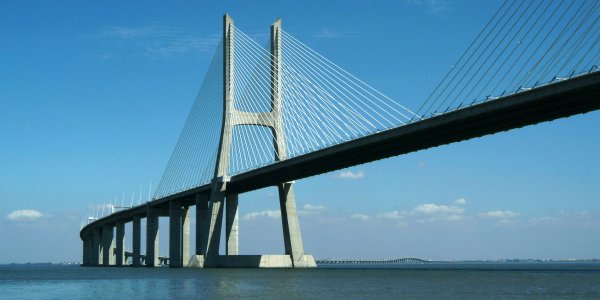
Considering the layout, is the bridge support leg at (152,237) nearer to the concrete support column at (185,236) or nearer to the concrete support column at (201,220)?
the concrete support column at (185,236)

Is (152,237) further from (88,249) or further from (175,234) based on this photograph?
(88,249)

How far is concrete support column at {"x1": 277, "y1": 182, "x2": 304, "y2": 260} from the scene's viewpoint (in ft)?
217

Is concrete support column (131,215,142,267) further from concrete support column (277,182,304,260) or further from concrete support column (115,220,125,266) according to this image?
concrete support column (277,182,304,260)

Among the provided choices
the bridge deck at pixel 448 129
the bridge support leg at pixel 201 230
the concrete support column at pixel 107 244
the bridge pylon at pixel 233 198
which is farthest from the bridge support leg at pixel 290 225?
the concrete support column at pixel 107 244

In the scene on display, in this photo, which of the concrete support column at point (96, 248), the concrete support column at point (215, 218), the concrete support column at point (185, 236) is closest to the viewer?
the concrete support column at point (215, 218)

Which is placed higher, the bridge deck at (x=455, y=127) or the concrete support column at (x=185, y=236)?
the bridge deck at (x=455, y=127)

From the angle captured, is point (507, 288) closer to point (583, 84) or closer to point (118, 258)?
point (583, 84)

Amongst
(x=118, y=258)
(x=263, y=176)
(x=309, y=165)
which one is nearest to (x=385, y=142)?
(x=309, y=165)

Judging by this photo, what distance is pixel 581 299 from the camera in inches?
1225

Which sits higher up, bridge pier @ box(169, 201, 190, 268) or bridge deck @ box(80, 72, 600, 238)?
bridge deck @ box(80, 72, 600, 238)

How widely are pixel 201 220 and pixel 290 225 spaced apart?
34.0 ft

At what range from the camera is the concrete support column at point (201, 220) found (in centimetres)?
7194

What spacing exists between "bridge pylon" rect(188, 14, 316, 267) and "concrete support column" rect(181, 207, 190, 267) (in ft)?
30.4

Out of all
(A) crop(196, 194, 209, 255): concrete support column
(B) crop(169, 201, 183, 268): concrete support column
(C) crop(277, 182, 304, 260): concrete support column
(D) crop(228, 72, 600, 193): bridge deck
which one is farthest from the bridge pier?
(D) crop(228, 72, 600, 193): bridge deck
